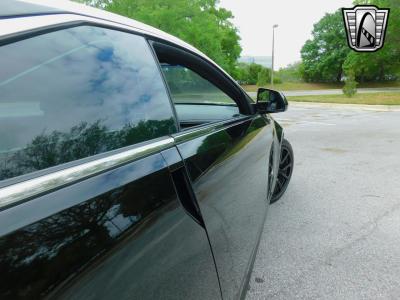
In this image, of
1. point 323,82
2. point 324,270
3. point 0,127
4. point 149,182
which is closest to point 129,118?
point 149,182

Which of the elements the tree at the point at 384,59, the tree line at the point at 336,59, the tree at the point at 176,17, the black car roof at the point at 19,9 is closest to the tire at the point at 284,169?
the black car roof at the point at 19,9

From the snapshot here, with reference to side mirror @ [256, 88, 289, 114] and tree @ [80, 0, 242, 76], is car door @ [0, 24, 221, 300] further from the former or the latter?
tree @ [80, 0, 242, 76]

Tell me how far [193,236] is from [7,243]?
25.4 inches

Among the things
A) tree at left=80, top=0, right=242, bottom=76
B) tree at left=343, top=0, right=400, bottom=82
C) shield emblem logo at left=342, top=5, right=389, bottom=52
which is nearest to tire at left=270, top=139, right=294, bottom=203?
shield emblem logo at left=342, top=5, right=389, bottom=52

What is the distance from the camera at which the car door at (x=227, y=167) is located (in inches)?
54.2

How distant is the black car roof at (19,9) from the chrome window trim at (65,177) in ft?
1.47

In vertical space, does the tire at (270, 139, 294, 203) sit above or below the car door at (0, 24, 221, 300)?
below

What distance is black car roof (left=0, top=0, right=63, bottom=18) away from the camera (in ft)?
3.05

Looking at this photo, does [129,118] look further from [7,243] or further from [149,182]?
[7,243]

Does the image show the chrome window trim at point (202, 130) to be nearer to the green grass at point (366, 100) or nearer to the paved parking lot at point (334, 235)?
the paved parking lot at point (334, 235)

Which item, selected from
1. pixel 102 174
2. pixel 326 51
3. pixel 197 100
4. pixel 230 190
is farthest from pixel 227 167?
pixel 326 51

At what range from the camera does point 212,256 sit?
1.31m

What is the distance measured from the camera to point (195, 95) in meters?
3.09

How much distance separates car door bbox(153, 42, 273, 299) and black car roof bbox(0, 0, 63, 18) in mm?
550
